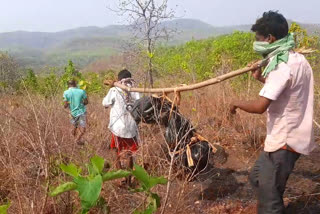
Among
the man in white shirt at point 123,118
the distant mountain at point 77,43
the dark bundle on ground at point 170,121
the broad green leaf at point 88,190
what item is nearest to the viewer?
the broad green leaf at point 88,190

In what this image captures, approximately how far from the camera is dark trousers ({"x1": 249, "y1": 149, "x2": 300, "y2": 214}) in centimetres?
206

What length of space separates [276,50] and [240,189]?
5.94ft

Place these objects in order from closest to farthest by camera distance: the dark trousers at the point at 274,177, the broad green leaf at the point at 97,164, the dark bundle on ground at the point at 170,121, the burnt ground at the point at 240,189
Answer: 1. the broad green leaf at the point at 97,164
2. the dark trousers at the point at 274,177
3. the burnt ground at the point at 240,189
4. the dark bundle on ground at the point at 170,121

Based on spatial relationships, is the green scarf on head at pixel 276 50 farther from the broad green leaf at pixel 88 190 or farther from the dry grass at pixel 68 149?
the broad green leaf at pixel 88 190

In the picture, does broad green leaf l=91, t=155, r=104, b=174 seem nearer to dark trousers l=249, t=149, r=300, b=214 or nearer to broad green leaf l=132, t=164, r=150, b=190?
broad green leaf l=132, t=164, r=150, b=190

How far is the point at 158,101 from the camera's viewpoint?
322 cm

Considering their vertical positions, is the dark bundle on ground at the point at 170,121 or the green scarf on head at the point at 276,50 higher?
the green scarf on head at the point at 276,50

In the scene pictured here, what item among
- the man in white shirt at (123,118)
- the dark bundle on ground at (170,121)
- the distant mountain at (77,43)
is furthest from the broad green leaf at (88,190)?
the man in white shirt at (123,118)

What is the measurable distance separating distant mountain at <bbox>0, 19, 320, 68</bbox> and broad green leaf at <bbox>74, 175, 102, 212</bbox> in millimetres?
1737

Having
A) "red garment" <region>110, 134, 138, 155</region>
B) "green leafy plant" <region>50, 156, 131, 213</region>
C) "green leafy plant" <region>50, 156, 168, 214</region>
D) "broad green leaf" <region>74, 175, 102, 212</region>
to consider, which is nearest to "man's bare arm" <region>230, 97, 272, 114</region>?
"green leafy plant" <region>50, 156, 168, 214</region>

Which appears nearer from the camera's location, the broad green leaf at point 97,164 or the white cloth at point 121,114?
the broad green leaf at point 97,164

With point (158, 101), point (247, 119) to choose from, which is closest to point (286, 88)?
point (158, 101)

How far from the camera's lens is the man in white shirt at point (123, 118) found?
365cm

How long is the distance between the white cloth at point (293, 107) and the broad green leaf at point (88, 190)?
106 centimetres
